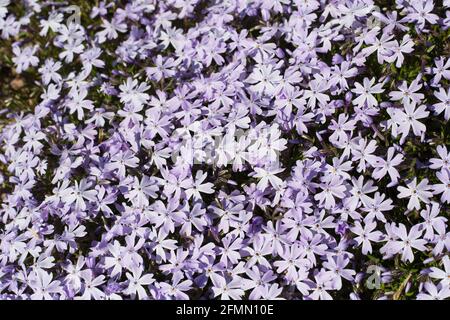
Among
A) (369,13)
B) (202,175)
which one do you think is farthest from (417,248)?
(369,13)

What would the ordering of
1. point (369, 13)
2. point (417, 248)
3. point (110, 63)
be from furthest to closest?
1. point (110, 63)
2. point (369, 13)
3. point (417, 248)

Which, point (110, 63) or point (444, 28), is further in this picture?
point (110, 63)

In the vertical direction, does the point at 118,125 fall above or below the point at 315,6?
below
